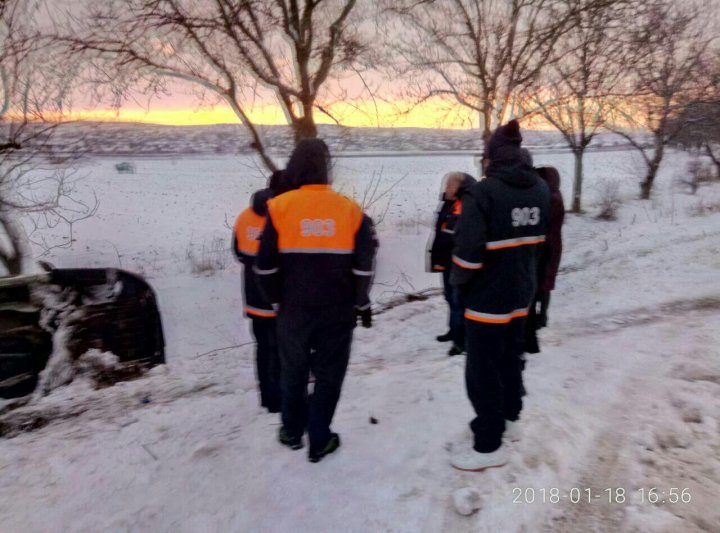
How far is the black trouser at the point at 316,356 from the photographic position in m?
2.87

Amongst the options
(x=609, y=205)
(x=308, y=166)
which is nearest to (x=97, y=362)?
(x=308, y=166)

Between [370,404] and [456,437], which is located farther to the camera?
[370,404]

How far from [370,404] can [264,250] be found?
5.73ft

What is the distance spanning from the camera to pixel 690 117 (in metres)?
17.7

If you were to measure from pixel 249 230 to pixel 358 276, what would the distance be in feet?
3.45

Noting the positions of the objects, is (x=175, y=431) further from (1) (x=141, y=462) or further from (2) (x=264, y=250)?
(2) (x=264, y=250)

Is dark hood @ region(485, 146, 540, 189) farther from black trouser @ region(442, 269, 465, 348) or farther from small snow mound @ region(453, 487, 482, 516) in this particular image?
black trouser @ region(442, 269, 465, 348)

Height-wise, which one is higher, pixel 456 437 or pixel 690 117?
pixel 690 117

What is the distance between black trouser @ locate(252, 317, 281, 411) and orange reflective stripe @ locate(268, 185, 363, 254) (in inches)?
35.2

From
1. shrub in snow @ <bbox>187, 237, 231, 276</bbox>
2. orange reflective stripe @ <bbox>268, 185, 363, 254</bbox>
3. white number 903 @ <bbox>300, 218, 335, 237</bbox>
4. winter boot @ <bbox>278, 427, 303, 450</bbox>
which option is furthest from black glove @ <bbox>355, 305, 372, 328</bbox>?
shrub in snow @ <bbox>187, 237, 231, 276</bbox>

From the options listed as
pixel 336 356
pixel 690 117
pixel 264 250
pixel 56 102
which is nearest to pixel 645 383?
pixel 336 356

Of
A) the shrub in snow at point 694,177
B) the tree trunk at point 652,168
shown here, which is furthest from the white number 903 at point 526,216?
the shrub in snow at point 694,177

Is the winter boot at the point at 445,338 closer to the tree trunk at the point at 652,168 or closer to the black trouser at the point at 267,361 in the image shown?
the black trouser at the point at 267,361

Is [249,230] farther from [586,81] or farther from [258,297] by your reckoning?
[586,81]
